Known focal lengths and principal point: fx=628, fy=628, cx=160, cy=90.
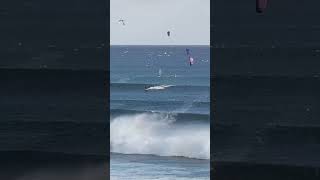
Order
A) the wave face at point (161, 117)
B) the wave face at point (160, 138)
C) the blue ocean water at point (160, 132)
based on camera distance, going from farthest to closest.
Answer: the wave face at point (161, 117), the wave face at point (160, 138), the blue ocean water at point (160, 132)

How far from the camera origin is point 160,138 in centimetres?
3550

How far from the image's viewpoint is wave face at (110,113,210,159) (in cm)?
3242

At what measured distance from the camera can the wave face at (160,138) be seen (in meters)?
32.4
